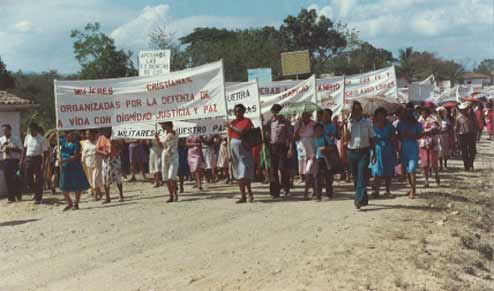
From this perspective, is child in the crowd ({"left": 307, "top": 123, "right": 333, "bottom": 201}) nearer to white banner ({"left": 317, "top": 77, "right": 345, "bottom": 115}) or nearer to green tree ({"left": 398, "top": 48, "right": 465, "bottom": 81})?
white banner ({"left": 317, "top": 77, "right": 345, "bottom": 115})

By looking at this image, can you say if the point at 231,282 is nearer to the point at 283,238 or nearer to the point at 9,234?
the point at 283,238

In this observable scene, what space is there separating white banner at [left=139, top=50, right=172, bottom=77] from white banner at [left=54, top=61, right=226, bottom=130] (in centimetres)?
491

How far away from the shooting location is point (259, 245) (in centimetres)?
810

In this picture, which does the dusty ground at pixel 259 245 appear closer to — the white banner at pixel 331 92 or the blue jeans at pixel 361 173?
the blue jeans at pixel 361 173

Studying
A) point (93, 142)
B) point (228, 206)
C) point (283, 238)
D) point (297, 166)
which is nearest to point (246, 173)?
point (228, 206)

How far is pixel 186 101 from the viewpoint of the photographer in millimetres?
13086

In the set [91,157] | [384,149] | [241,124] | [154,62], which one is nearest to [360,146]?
[384,149]

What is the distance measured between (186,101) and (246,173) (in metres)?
2.41

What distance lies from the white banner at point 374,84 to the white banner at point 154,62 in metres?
5.61

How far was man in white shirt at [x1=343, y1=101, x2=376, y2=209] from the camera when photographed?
1027 centimetres

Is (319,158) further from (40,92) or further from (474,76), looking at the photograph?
(474,76)

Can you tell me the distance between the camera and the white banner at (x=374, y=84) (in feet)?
62.0

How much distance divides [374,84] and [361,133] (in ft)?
30.7

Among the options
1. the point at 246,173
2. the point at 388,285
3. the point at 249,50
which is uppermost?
the point at 249,50
